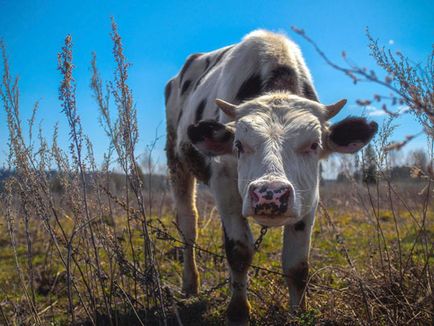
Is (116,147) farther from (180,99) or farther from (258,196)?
(180,99)

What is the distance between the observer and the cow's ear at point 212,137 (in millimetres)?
3410

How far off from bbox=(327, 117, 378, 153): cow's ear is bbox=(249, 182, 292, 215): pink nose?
3.43 feet

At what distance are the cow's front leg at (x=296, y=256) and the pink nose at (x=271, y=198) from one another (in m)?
1.14

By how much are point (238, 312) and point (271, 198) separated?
1278mm

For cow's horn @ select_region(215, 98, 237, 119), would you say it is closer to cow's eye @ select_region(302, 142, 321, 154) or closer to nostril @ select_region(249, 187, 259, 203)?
cow's eye @ select_region(302, 142, 321, 154)

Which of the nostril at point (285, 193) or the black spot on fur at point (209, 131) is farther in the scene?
the black spot on fur at point (209, 131)

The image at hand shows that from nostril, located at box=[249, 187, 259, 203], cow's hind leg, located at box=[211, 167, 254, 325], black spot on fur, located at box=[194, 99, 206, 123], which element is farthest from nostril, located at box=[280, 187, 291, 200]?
black spot on fur, located at box=[194, 99, 206, 123]

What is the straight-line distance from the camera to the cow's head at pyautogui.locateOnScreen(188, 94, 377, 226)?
8.25 ft

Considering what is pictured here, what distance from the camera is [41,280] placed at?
5.24 meters

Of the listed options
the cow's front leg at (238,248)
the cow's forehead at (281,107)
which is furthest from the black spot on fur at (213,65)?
the cow's front leg at (238,248)

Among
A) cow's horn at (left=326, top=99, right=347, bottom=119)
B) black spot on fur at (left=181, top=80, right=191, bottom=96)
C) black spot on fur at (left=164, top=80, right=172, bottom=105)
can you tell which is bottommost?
cow's horn at (left=326, top=99, right=347, bottom=119)

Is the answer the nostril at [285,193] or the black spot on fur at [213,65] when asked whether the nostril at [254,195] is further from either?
the black spot on fur at [213,65]

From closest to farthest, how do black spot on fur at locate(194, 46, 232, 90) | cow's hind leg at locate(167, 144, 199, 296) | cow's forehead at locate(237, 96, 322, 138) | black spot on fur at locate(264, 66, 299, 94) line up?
cow's forehead at locate(237, 96, 322, 138) < black spot on fur at locate(264, 66, 299, 94) < black spot on fur at locate(194, 46, 232, 90) < cow's hind leg at locate(167, 144, 199, 296)

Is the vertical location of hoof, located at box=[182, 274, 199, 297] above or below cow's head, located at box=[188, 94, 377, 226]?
below
